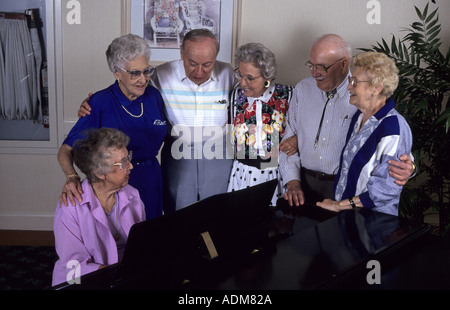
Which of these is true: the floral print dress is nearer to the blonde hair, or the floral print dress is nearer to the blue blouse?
the blue blouse

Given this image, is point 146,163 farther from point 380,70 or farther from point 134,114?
point 380,70

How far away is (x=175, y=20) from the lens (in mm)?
3732

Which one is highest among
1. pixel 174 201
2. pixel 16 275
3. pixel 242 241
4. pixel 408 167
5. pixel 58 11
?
pixel 58 11

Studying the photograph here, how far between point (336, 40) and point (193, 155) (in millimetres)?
1001

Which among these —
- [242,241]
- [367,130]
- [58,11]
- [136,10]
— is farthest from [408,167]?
[58,11]

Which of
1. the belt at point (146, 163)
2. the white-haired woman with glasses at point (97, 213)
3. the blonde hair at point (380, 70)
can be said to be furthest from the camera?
the belt at point (146, 163)

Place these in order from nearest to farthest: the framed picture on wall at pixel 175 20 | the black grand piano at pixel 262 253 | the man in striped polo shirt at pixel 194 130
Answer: the black grand piano at pixel 262 253
the man in striped polo shirt at pixel 194 130
the framed picture on wall at pixel 175 20

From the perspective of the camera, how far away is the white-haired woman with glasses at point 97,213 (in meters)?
1.80

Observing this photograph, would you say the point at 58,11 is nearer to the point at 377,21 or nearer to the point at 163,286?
the point at 377,21

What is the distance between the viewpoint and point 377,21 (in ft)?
12.3

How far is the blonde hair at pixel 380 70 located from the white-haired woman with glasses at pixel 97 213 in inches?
41.4

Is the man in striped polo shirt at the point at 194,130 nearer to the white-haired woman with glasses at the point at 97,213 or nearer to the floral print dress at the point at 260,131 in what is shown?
the floral print dress at the point at 260,131

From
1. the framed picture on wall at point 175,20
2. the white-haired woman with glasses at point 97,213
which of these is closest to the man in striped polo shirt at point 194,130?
the white-haired woman with glasses at point 97,213

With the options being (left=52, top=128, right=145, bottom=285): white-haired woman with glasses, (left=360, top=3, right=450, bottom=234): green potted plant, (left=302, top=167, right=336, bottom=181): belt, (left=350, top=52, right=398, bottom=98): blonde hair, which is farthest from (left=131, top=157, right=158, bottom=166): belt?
(left=360, top=3, right=450, bottom=234): green potted plant
